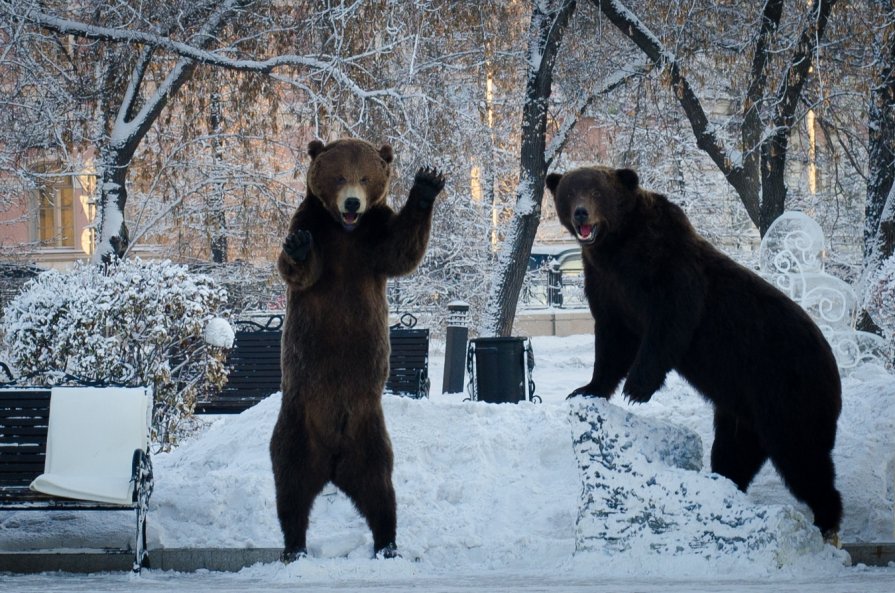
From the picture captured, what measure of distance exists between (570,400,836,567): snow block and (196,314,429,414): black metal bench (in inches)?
204

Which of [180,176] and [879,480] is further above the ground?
[180,176]

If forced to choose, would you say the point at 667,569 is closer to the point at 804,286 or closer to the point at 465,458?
the point at 465,458

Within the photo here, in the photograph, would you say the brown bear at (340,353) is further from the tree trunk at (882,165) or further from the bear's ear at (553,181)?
the tree trunk at (882,165)

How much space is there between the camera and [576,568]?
581cm

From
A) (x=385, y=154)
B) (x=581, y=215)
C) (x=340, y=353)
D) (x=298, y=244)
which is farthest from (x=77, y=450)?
(x=581, y=215)

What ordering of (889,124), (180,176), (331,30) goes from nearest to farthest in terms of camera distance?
1. (889,124)
2. (331,30)
3. (180,176)

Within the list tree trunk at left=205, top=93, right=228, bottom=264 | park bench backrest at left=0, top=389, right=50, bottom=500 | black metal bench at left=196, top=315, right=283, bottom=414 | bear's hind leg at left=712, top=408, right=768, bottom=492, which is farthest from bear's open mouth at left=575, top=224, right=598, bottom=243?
tree trunk at left=205, top=93, right=228, bottom=264

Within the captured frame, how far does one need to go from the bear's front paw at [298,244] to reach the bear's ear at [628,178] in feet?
5.53

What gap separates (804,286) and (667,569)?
5559 mm

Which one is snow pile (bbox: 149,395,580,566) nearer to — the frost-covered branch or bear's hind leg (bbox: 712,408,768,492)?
bear's hind leg (bbox: 712,408,768,492)

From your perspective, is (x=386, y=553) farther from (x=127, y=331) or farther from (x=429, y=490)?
(x=127, y=331)

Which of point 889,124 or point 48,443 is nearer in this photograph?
point 48,443

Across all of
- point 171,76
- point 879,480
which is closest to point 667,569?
point 879,480

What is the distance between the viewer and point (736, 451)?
20.5ft
